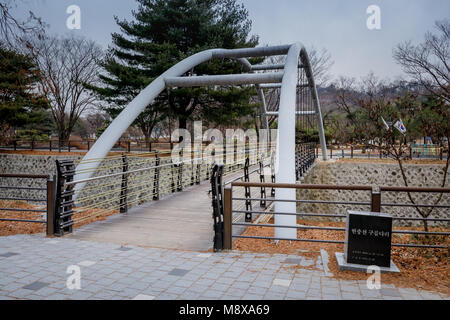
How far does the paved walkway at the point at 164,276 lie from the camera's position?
3.72 meters

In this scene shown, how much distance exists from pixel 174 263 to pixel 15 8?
4268mm

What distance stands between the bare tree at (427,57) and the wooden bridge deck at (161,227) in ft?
67.9

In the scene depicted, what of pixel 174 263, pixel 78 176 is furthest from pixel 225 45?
pixel 174 263

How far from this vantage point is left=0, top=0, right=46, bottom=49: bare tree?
518 centimetres

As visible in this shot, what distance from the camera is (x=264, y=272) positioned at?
4.41 metres

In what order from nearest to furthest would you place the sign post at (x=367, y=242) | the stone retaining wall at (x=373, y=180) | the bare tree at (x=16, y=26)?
the sign post at (x=367, y=242), the bare tree at (x=16, y=26), the stone retaining wall at (x=373, y=180)

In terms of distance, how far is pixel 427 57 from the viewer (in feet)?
79.2

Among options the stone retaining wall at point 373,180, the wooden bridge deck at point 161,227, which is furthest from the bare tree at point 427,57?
the wooden bridge deck at point 161,227

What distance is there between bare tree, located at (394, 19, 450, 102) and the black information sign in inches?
865

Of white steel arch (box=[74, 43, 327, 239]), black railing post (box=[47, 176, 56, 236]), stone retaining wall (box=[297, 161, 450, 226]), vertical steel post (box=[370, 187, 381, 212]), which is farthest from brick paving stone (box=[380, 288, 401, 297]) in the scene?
stone retaining wall (box=[297, 161, 450, 226])

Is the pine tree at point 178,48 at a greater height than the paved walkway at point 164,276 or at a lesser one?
greater

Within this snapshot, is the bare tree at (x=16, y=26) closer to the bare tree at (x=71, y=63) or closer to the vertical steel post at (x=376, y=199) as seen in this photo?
the vertical steel post at (x=376, y=199)

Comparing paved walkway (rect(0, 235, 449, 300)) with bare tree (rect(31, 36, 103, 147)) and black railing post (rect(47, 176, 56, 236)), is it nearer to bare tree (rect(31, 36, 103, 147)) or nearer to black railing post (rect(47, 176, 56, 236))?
black railing post (rect(47, 176, 56, 236))

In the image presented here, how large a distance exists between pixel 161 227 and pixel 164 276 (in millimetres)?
2748
